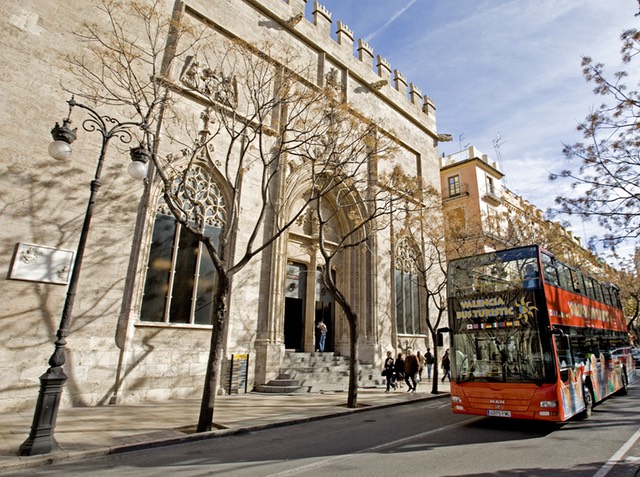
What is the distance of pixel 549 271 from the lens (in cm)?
812

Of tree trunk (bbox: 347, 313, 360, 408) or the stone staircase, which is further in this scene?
the stone staircase

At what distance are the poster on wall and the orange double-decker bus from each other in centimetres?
956

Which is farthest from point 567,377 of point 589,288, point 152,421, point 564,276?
point 152,421

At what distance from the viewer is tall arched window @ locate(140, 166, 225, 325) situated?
447 inches

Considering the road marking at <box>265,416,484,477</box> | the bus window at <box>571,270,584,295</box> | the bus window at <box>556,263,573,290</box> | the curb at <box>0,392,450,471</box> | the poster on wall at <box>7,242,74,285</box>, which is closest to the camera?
the road marking at <box>265,416,484,477</box>

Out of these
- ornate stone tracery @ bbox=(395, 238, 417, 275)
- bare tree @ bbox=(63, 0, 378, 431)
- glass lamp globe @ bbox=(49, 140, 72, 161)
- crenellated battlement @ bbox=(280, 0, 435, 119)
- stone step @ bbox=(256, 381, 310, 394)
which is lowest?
stone step @ bbox=(256, 381, 310, 394)

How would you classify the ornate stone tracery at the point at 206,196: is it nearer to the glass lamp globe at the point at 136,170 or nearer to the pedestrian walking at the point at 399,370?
the glass lamp globe at the point at 136,170

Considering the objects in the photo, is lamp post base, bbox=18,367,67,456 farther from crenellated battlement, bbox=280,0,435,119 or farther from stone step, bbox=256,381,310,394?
crenellated battlement, bbox=280,0,435,119

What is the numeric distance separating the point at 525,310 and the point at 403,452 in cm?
381

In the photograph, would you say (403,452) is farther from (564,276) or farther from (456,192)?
(456,192)

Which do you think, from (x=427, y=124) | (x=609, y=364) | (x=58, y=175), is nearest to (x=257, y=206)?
(x=58, y=175)

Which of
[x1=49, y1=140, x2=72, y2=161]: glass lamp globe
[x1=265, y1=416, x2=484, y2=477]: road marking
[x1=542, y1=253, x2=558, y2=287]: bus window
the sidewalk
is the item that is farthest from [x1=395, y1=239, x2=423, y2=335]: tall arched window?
[x1=49, y1=140, x2=72, y2=161]: glass lamp globe

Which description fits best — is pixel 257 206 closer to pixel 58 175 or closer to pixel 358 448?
pixel 58 175

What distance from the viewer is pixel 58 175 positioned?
386 inches
